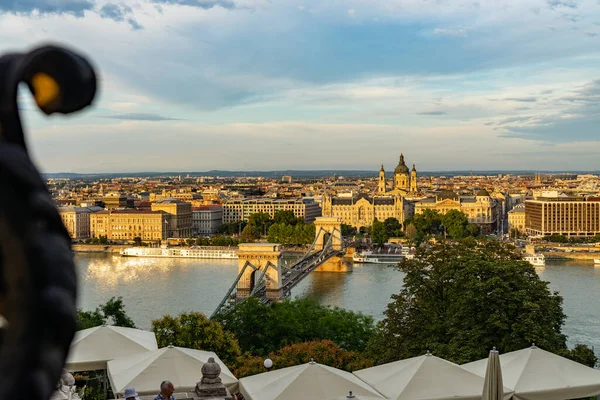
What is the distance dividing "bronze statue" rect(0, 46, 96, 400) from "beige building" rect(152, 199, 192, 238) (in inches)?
1904

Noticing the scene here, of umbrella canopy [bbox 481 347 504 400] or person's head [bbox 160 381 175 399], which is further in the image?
umbrella canopy [bbox 481 347 504 400]

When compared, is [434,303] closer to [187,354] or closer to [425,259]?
[425,259]

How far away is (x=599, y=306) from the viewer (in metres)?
18.5

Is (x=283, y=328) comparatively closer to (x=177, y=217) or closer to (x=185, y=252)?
(x=185, y=252)

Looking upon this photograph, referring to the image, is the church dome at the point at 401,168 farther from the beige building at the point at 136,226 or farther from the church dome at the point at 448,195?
the beige building at the point at 136,226

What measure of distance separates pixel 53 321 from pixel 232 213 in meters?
56.2

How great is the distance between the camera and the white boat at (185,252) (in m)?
35.7

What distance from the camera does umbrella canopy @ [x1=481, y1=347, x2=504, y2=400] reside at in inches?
181

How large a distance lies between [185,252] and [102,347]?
3069cm

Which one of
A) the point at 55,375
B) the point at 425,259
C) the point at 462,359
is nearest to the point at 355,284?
the point at 425,259

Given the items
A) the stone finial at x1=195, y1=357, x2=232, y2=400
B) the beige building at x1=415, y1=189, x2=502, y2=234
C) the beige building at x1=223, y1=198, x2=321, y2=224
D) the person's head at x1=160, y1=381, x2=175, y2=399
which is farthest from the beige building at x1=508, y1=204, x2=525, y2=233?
the person's head at x1=160, y1=381, x2=175, y2=399

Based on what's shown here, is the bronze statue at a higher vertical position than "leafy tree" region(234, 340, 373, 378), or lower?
higher

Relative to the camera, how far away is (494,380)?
462cm

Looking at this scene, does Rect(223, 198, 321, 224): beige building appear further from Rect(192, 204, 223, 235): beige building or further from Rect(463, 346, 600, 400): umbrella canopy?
Rect(463, 346, 600, 400): umbrella canopy
